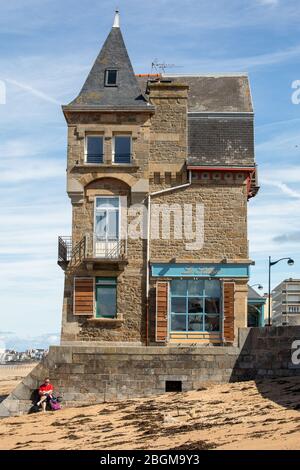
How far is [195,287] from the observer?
110 ft

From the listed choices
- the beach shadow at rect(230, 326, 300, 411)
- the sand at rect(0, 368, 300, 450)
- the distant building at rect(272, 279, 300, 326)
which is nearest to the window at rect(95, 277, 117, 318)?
the sand at rect(0, 368, 300, 450)

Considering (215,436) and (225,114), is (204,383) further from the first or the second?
(225,114)

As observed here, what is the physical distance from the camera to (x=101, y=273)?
3334 cm

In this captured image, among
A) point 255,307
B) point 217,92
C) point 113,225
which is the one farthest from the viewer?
point 255,307

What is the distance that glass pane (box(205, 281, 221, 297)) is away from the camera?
33.2m

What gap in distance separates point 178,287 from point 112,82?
30.0 ft

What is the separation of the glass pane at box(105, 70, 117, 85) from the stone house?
60 cm

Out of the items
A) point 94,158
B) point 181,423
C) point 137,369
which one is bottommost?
point 181,423

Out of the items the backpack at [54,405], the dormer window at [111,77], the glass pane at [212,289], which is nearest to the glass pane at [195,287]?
the glass pane at [212,289]

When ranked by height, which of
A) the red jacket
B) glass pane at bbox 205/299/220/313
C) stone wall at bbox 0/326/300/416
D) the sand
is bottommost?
the sand

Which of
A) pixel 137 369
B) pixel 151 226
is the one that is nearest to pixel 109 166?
pixel 151 226

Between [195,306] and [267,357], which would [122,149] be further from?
[267,357]

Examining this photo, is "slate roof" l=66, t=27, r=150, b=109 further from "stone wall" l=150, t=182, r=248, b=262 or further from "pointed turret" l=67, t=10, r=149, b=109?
"stone wall" l=150, t=182, r=248, b=262
